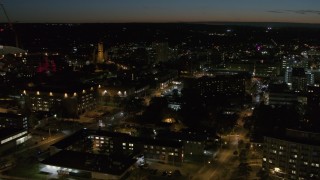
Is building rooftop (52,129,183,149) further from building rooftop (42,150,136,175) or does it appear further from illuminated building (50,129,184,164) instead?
building rooftop (42,150,136,175)

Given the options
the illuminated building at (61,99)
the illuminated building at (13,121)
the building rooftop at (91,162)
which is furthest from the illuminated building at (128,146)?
the illuminated building at (61,99)

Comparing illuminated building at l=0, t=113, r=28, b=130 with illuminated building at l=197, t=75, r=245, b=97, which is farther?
illuminated building at l=197, t=75, r=245, b=97

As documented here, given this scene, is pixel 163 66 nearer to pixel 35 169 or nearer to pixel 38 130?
pixel 38 130

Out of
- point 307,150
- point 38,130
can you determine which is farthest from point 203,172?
point 38,130

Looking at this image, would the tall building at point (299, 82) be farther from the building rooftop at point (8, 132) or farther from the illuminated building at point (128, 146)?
the building rooftop at point (8, 132)

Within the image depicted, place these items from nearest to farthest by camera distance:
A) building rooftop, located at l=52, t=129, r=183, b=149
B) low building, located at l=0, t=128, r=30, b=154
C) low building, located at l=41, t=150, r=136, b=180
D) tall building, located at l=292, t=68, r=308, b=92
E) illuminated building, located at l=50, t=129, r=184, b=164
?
1. low building, located at l=41, t=150, r=136, b=180
2. illuminated building, located at l=50, t=129, r=184, b=164
3. building rooftop, located at l=52, t=129, r=183, b=149
4. low building, located at l=0, t=128, r=30, b=154
5. tall building, located at l=292, t=68, r=308, b=92

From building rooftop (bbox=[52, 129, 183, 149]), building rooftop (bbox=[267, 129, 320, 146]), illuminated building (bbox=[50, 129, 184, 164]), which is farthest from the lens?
building rooftop (bbox=[52, 129, 183, 149])

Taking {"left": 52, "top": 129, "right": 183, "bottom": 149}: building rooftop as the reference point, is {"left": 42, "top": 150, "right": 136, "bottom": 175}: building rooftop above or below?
below

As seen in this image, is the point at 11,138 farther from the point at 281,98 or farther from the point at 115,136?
the point at 281,98

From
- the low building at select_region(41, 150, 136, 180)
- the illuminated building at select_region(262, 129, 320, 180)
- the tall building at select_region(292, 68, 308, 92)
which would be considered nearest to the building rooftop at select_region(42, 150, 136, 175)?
the low building at select_region(41, 150, 136, 180)
